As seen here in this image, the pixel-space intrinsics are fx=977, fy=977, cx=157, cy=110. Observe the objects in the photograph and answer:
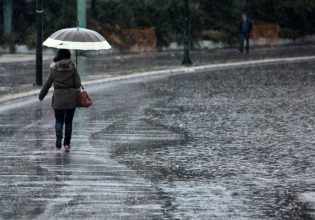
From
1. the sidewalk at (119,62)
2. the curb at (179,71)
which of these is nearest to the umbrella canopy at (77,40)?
the curb at (179,71)

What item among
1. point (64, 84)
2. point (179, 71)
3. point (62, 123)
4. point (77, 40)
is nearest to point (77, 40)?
point (77, 40)

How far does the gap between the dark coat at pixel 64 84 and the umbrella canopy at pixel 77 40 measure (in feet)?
1.67

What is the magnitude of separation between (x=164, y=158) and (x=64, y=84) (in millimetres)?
2055

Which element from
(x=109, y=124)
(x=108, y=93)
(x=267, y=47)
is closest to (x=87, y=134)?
(x=109, y=124)

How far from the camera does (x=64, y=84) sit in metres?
15.4

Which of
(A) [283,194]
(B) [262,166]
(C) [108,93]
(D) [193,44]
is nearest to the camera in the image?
(A) [283,194]

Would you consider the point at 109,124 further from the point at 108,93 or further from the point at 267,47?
the point at 267,47

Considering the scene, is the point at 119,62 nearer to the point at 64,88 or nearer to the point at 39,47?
the point at 39,47

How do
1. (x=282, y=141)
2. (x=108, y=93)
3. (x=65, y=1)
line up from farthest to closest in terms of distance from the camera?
1. (x=65, y=1)
2. (x=108, y=93)
3. (x=282, y=141)

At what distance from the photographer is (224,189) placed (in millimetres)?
11992

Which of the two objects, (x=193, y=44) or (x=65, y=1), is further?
(x=193, y=44)

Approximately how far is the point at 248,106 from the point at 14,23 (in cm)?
2776

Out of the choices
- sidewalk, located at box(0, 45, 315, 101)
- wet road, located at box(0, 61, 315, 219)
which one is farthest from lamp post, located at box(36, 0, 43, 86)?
wet road, located at box(0, 61, 315, 219)

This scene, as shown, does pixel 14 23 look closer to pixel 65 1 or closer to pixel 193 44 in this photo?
pixel 65 1
